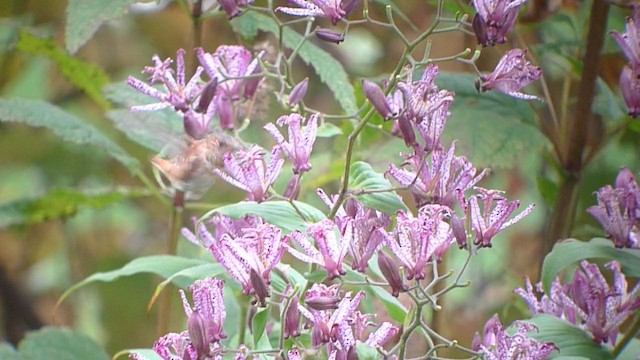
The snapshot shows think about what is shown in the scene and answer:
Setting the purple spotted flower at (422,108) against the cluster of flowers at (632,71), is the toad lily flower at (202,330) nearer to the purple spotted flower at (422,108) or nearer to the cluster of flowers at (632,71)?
the purple spotted flower at (422,108)

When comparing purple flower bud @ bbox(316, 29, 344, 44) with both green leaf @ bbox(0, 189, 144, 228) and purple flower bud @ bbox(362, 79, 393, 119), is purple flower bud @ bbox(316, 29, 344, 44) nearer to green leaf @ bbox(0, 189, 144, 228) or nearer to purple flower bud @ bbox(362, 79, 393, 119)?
purple flower bud @ bbox(362, 79, 393, 119)

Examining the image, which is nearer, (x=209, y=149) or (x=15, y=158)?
(x=209, y=149)

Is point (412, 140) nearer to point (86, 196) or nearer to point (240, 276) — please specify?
point (240, 276)

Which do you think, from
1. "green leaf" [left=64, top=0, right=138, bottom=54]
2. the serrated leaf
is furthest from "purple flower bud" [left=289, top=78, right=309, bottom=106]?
the serrated leaf

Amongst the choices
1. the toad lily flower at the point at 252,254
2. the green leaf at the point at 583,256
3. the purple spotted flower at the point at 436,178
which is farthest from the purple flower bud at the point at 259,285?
the green leaf at the point at 583,256

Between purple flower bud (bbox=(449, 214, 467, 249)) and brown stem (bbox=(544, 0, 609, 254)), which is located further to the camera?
brown stem (bbox=(544, 0, 609, 254))

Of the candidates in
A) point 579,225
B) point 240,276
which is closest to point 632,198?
point 240,276
